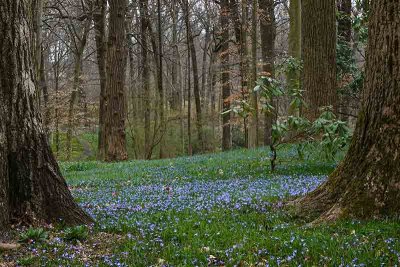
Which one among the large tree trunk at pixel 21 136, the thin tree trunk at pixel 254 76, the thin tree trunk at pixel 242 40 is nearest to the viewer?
the large tree trunk at pixel 21 136

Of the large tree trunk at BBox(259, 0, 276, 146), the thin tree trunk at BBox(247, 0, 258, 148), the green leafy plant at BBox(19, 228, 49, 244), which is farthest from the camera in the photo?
the large tree trunk at BBox(259, 0, 276, 146)

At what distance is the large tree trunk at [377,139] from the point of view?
186 inches

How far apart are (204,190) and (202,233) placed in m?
2.93

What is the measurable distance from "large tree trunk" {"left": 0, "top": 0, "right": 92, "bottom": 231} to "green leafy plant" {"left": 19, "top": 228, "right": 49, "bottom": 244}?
0.26 m

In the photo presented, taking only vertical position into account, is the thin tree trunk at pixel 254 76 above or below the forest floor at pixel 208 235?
above

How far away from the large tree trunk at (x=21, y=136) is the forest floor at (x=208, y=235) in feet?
1.16

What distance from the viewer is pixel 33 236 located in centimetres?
453

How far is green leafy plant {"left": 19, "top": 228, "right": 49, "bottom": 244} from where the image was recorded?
447 cm

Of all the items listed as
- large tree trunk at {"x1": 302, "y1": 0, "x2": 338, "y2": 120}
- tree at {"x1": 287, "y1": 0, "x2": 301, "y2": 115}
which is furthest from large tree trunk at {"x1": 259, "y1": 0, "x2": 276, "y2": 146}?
large tree trunk at {"x1": 302, "y1": 0, "x2": 338, "y2": 120}

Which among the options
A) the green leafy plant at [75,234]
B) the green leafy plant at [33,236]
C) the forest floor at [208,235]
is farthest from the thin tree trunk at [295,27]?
the green leafy plant at [33,236]

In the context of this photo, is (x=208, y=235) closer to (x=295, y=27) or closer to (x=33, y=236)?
(x=33, y=236)

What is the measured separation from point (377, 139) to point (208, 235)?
2.12 m

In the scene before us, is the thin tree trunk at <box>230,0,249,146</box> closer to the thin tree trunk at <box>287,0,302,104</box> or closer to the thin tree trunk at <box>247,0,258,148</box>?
the thin tree trunk at <box>247,0,258,148</box>

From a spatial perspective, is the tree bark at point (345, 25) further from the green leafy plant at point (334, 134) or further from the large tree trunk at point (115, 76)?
the green leafy plant at point (334, 134)
